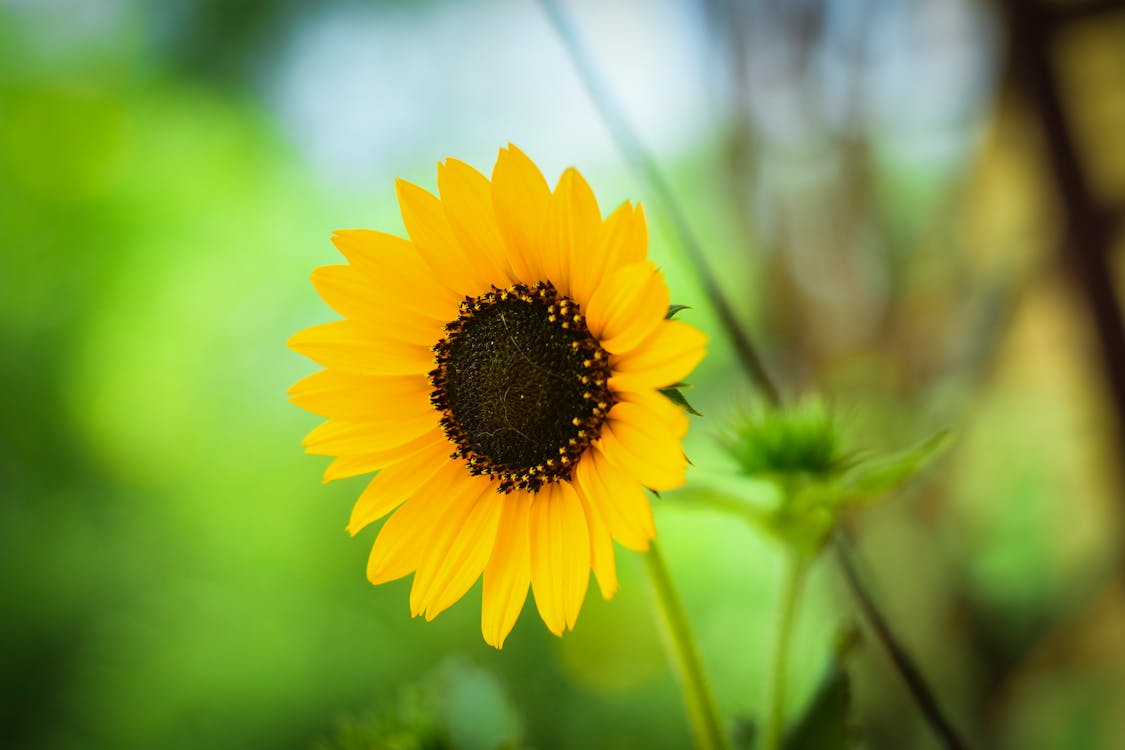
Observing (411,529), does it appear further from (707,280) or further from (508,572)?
(707,280)

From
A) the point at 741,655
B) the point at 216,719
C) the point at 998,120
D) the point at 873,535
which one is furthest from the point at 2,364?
the point at 998,120

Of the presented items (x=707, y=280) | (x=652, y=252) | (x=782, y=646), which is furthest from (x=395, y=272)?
(x=652, y=252)

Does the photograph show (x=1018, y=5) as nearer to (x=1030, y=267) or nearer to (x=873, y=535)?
(x=1030, y=267)

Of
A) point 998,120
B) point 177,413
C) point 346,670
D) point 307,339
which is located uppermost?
point 177,413

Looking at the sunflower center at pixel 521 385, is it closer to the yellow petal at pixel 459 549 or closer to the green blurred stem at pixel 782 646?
the yellow petal at pixel 459 549

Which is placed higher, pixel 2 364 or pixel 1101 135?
pixel 2 364

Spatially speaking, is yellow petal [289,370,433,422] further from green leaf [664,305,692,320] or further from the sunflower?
green leaf [664,305,692,320]

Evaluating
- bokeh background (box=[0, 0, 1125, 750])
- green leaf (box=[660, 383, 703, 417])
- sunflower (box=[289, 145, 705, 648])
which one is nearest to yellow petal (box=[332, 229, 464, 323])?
sunflower (box=[289, 145, 705, 648])

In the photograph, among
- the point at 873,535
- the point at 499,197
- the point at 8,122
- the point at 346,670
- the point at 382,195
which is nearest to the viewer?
the point at 499,197
